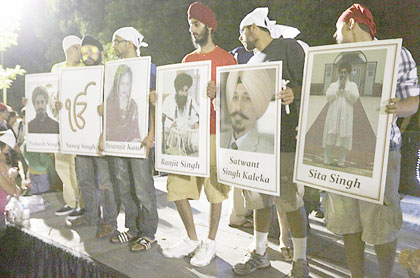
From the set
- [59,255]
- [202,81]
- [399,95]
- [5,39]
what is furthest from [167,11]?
[5,39]

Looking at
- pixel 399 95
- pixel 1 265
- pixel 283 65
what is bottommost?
pixel 1 265

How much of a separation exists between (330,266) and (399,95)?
46.4 inches

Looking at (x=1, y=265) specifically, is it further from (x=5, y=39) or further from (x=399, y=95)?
(x=5, y=39)

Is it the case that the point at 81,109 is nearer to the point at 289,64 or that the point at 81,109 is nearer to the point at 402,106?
the point at 289,64

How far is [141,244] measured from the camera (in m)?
2.55

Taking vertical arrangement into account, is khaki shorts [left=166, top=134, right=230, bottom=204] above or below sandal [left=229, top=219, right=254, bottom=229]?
above

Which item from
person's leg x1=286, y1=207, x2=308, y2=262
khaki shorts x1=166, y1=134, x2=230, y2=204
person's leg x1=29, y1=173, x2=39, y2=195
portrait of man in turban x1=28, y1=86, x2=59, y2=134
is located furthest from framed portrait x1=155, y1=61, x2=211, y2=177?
person's leg x1=29, y1=173, x2=39, y2=195

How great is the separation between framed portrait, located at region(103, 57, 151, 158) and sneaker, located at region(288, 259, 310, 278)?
1.15 metres

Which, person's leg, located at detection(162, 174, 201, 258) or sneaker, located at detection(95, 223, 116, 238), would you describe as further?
sneaker, located at detection(95, 223, 116, 238)

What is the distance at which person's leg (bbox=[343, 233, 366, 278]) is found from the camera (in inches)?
68.9

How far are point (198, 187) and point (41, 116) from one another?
1646mm

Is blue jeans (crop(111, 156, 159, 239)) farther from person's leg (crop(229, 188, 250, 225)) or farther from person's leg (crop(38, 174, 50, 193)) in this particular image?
person's leg (crop(38, 174, 50, 193))

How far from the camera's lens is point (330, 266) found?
227cm

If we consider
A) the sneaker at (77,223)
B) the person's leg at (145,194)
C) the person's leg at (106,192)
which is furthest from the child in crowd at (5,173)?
the person's leg at (145,194)
